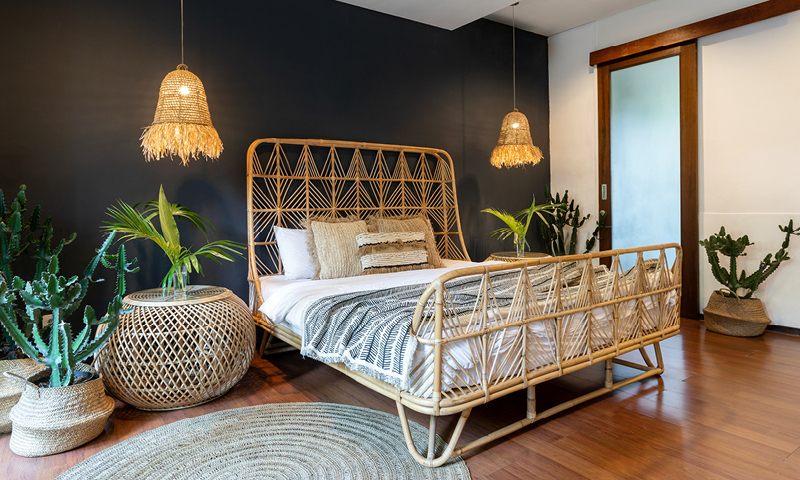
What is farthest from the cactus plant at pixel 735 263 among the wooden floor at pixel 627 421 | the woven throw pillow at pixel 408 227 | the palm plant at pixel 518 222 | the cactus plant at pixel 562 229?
the woven throw pillow at pixel 408 227

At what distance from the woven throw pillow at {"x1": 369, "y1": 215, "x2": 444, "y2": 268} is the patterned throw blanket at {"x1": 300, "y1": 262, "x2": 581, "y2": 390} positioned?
3.41 feet

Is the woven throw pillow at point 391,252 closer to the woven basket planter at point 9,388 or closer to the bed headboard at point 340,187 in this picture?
the bed headboard at point 340,187

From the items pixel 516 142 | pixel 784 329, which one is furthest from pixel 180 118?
pixel 784 329

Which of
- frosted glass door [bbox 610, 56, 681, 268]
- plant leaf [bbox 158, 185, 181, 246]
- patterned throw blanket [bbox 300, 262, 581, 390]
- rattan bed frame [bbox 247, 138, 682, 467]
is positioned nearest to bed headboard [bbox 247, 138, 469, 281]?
rattan bed frame [bbox 247, 138, 682, 467]

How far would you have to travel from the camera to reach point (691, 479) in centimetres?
182

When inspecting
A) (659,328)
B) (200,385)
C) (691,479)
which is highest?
(659,328)

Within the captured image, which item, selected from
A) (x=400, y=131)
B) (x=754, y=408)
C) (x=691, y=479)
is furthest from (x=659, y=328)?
(x=400, y=131)

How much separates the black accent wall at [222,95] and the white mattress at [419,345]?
2.68 feet

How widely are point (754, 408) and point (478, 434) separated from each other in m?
1.40

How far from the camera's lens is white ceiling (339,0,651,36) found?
3891 mm

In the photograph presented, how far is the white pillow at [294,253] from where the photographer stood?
10.7 feet

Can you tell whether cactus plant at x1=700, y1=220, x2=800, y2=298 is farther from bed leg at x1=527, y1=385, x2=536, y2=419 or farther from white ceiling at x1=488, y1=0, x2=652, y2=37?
bed leg at x1=527, y1=385, x2=536, y2=419

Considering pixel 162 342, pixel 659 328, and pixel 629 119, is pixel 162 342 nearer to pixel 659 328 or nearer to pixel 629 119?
pixel 659 328

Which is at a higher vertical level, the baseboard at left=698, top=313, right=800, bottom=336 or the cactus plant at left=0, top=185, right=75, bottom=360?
the cactus plant at left=0, top=185, right=75, bottom=360
